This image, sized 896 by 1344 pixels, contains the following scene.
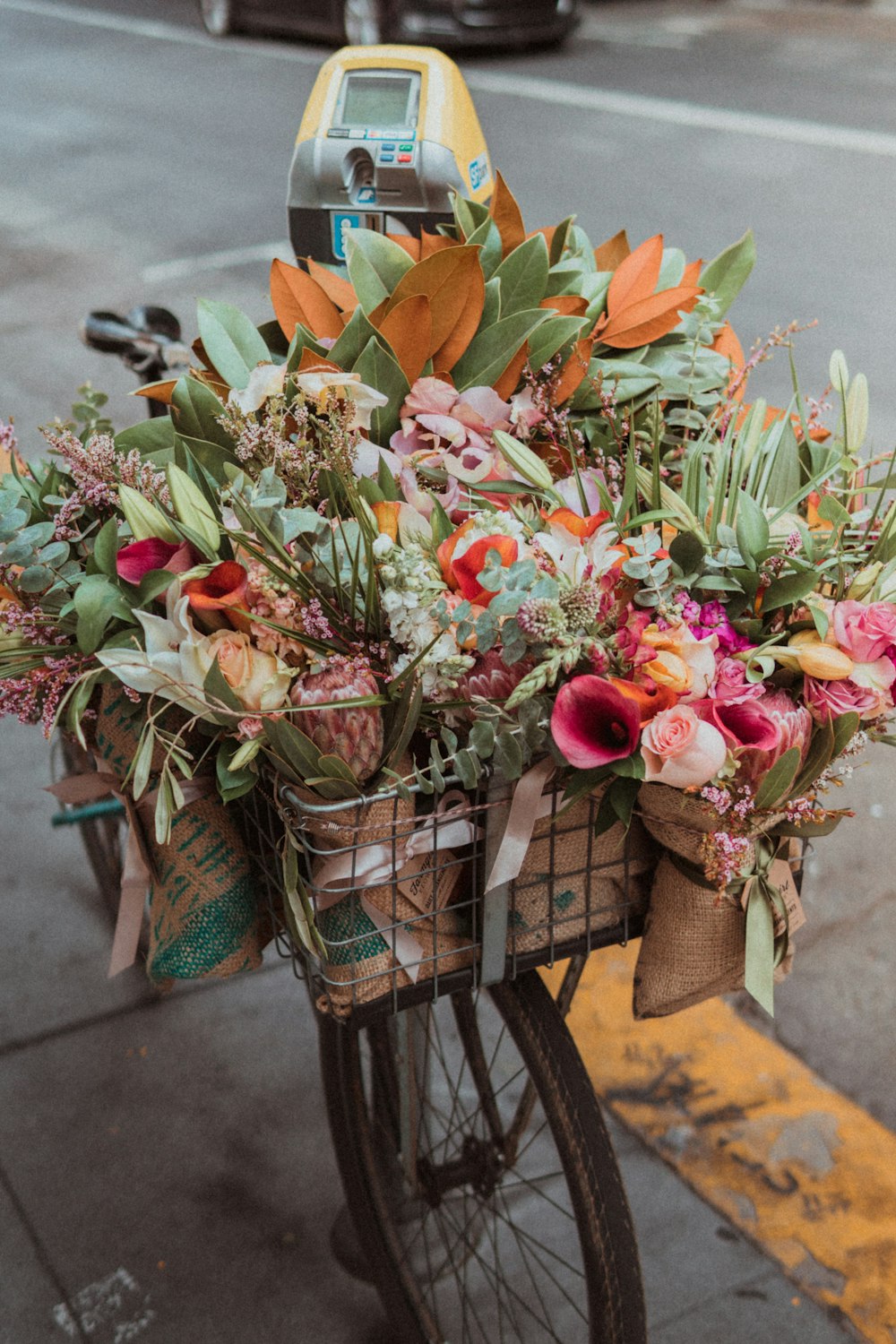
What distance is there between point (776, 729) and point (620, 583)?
0.21 metres

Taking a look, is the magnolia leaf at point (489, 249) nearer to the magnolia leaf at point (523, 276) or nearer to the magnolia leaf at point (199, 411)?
the magnolia leaf at point (523, 276)

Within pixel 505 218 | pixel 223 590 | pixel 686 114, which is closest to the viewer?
pixel 223 590

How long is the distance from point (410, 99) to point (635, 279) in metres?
0.75

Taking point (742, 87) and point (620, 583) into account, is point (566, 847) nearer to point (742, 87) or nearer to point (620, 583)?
point (620, 583)

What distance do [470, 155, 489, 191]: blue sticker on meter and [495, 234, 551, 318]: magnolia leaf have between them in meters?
0.69

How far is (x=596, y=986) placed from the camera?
2889 millimetres

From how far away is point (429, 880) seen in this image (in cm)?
143

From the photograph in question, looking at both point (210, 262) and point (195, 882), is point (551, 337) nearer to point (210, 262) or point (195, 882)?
point (195, 882)

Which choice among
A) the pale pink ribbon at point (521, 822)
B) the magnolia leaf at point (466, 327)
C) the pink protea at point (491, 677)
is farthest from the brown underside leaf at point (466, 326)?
the pale pink ribbon at point (521, 822)

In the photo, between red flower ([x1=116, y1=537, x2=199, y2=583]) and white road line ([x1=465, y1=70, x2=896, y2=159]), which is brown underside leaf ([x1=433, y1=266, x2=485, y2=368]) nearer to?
red flower ([x1=116, y1=537, x2=199, y2=583])

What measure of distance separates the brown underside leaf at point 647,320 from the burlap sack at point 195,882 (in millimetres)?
735

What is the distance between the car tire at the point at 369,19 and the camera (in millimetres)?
11039

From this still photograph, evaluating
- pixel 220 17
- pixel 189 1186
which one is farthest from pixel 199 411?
pixel 220 17

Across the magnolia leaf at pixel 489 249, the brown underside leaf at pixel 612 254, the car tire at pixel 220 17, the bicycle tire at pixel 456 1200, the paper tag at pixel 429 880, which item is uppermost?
the magnolia leaf at pixel 489 249
